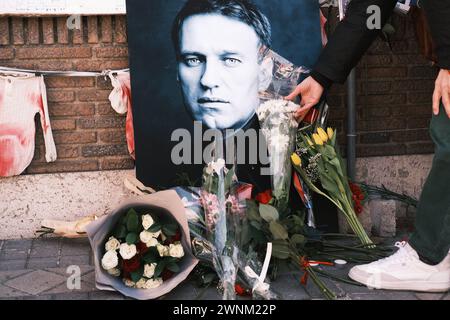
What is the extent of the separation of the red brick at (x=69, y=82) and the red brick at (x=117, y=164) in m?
0.47

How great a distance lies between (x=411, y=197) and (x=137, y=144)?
178 centimetres

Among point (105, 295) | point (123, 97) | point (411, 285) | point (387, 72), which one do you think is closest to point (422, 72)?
point (387, 72)

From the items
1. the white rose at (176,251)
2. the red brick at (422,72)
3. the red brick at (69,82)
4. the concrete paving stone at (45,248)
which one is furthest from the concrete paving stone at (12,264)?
the red brick at (422,72)

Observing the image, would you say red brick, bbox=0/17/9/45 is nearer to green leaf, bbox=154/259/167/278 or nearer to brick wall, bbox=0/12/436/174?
brick wall, bbox=0/12/436/174

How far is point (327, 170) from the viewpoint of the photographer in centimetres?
365

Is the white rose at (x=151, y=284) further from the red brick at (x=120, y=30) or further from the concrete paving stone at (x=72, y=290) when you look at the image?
the red brick at (x=120, y=30)

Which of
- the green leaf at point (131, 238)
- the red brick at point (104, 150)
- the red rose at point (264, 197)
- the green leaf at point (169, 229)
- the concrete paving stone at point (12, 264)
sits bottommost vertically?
the concrete paving stone at point (12, 264)

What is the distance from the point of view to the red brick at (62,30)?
156 inches

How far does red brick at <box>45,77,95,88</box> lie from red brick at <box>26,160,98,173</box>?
45 cm

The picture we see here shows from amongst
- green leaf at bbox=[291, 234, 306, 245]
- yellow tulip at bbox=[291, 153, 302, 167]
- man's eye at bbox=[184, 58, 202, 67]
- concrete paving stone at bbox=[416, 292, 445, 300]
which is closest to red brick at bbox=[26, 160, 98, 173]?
man's eye at bbox=[184, 58, 202, 67]

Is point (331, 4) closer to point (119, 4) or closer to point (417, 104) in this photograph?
point (417, 104)

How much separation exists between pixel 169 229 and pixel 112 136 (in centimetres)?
108

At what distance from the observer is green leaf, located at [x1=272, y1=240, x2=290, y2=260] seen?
10.8 feet
